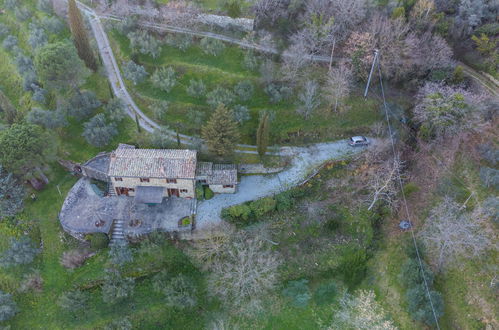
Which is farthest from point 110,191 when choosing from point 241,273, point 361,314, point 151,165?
point 361,314

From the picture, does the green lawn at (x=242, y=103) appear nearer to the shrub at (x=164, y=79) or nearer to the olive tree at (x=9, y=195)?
the shrub at (x=164, y=79)

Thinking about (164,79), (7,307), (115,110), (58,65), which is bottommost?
(7,307)

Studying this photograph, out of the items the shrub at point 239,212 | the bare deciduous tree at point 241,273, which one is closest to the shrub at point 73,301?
the bare deciduous tree at point 241,273

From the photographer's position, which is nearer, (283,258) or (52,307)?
(52,307)

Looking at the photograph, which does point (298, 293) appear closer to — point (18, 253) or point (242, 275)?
point (242, 275)

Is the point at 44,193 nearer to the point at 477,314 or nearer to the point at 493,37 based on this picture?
the point at 477,314

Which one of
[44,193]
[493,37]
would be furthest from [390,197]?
[44,193]
